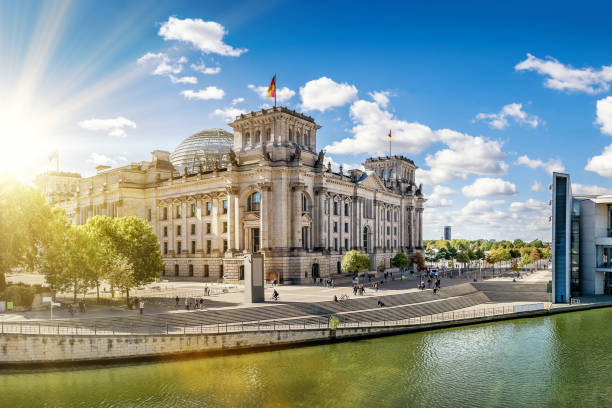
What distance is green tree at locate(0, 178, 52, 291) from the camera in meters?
53.2

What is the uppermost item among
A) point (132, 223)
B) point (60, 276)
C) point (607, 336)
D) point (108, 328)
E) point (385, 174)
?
point (385, 174)

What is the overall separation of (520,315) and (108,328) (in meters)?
46.6

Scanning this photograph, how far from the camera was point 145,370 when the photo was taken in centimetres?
3650

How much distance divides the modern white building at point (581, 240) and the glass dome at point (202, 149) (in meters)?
67.4

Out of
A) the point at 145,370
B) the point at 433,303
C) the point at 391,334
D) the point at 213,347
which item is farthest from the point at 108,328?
the point at 433,303

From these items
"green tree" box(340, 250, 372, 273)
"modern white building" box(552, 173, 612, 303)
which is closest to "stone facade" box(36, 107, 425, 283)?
"green tree" box(340, 250, 372, 273)

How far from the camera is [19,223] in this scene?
2115 inches

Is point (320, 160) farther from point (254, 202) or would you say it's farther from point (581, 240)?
point (581, 240)

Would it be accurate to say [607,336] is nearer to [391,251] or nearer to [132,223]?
[132,223]

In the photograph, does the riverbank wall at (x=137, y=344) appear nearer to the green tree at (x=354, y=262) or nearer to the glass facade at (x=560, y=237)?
the green tree at (x=354, y=262)

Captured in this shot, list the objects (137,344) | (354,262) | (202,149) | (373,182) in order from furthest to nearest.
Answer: (202,149)
(373,182)
(354,262)
(137,344)

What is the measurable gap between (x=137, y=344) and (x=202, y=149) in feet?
258

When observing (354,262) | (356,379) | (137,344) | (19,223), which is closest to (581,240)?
(354,262)

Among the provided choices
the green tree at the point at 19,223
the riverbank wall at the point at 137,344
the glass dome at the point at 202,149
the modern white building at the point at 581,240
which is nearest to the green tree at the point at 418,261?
the modern white building at the point at 581,240
